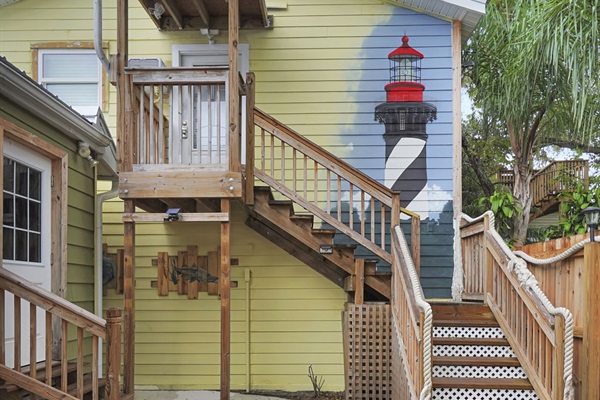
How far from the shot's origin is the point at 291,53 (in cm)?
819

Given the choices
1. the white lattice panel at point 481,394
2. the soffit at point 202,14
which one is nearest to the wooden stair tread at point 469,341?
the white lattice panel at point 481,394

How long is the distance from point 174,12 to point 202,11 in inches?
15.6

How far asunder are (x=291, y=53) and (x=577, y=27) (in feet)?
11.6

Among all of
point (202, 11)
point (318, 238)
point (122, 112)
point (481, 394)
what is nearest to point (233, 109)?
point (122, 112)

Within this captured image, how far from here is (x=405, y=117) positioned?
8.05m

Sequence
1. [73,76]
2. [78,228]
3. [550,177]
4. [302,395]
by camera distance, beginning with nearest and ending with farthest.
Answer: [78,228], [302,395], [73,76], [550,177]

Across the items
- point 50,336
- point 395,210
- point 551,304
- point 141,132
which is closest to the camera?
point 50,336

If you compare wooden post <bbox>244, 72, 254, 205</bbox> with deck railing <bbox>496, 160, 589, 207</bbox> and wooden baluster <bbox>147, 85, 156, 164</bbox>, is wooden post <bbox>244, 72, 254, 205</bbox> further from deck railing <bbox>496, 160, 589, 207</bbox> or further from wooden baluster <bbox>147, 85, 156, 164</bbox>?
deck railing <bbox>496, 160, 589, 207</bbox>

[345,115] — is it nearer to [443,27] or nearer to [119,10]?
[443,27]

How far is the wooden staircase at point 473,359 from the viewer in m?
5.27

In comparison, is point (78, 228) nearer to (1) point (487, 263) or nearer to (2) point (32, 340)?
(2) point (32, 340)

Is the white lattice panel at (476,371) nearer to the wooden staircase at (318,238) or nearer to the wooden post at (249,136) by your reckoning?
the wooden staircase at (318,238)

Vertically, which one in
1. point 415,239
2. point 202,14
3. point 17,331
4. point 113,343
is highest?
point 202,14

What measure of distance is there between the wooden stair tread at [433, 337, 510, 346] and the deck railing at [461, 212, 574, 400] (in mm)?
95
